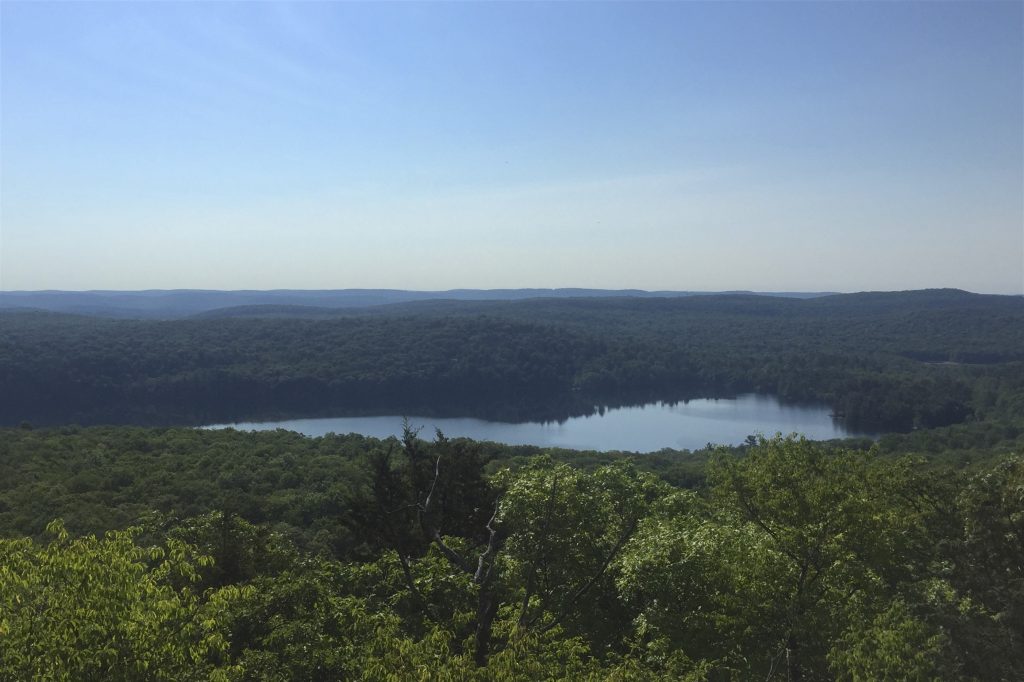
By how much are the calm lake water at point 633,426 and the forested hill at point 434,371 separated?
693 centimetres

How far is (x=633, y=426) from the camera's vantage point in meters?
98.9

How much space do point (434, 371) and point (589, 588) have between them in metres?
112

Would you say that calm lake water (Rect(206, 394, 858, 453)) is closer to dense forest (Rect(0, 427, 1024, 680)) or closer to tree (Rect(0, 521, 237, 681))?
dense forest (Rect(0, 427, 1024, 680))

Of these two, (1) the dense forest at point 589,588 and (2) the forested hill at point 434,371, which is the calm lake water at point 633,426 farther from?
(1) the dense forest at point 589,588

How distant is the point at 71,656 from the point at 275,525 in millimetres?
24746

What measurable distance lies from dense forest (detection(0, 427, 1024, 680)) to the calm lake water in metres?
64.9

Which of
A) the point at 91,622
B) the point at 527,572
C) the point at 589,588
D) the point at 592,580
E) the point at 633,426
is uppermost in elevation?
the point at 91,622

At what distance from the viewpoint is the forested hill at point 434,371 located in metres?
99.9

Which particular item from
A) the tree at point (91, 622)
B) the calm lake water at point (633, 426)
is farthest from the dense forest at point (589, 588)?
the calm lake water at point (633, 426)

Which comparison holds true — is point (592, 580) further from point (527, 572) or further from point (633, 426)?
point (633, 426)

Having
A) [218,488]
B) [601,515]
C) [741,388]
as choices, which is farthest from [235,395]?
[601,515]

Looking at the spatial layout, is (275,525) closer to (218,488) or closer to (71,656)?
(218,488)

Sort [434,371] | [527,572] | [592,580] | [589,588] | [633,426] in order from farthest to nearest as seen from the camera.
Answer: [434,371]
[633,426]
[589,588]
[527,572]
[592,580]

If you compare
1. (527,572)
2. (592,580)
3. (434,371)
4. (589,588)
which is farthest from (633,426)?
(592,580)
